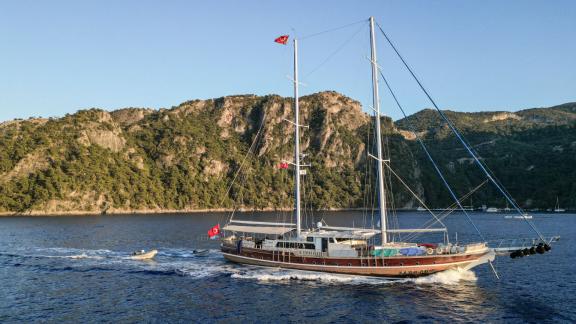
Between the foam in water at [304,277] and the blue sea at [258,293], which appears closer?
the blue sea at [258,293]

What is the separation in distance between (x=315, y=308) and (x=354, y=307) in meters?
2.96

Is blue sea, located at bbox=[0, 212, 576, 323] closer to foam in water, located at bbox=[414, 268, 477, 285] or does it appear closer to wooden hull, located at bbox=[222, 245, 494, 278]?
foam in water, located at bbox=[414, 268, 477, 285]

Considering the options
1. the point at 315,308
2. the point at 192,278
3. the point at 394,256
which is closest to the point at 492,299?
the point at 394,256

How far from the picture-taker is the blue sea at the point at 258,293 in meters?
31.8

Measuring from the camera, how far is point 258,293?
125ft

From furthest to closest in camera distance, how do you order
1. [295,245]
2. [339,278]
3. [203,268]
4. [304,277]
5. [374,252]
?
[203,268] < [295,245] < [304,277] < [339,278] < [374,252]

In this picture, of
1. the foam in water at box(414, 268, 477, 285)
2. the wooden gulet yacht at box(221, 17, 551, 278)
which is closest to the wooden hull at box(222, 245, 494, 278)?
the wooden gulet yacht at box(221, 17, 551, 278)

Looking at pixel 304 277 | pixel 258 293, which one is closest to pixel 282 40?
pixel 304 277

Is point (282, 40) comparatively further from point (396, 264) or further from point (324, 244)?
point (396, 264)

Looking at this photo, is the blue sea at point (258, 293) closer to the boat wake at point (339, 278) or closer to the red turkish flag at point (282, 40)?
the boat wake at point (339, 278)

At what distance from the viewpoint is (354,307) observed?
33.2 metres

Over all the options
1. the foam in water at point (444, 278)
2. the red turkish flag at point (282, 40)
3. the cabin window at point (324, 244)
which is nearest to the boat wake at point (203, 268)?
the foam in water at point (444, 278)

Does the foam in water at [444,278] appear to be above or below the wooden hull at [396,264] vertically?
below

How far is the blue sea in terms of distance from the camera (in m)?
31.8
